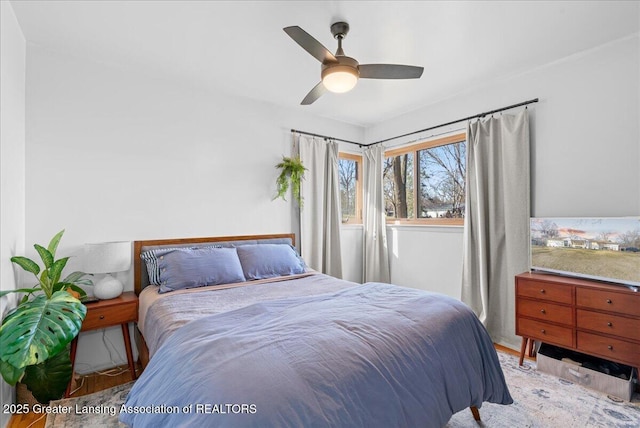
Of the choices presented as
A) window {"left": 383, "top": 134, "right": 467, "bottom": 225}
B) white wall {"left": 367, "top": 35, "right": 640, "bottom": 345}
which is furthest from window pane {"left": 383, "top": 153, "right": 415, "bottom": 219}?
white wall {"left": 367, "top": 35, "right": 640, "bottom": 345}

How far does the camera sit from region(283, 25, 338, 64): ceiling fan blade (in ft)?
5.46

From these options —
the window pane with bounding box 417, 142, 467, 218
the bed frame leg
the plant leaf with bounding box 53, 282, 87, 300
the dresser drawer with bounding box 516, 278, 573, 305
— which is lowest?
the bed frame leg

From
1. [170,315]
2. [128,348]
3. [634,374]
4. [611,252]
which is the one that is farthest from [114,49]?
[634,374]

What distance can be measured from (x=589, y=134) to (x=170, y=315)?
11.5 ft

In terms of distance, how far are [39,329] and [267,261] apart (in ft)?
5.45

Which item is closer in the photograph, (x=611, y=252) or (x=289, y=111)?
(x=611, y=252)

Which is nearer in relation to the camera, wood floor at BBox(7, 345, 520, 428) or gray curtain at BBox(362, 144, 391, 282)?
wood floor at BBox(7, 345, 520, 428)

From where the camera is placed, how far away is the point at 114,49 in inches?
97.5

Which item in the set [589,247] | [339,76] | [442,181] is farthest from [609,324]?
[339,76]

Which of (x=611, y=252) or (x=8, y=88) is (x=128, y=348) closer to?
(x=8, y=88)

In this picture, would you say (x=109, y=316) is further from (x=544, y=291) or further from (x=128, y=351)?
(x=544, y=291)

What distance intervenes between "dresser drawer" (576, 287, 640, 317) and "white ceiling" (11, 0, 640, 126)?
1.93m

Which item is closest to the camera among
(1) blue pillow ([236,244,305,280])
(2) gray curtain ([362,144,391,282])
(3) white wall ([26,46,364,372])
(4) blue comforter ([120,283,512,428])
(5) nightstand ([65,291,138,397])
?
(4) blue comforter ([120,283,512,428])

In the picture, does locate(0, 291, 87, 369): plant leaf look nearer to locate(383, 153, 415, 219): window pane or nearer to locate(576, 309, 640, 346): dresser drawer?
locate(576, 309, 640, 346): dresser drawer
